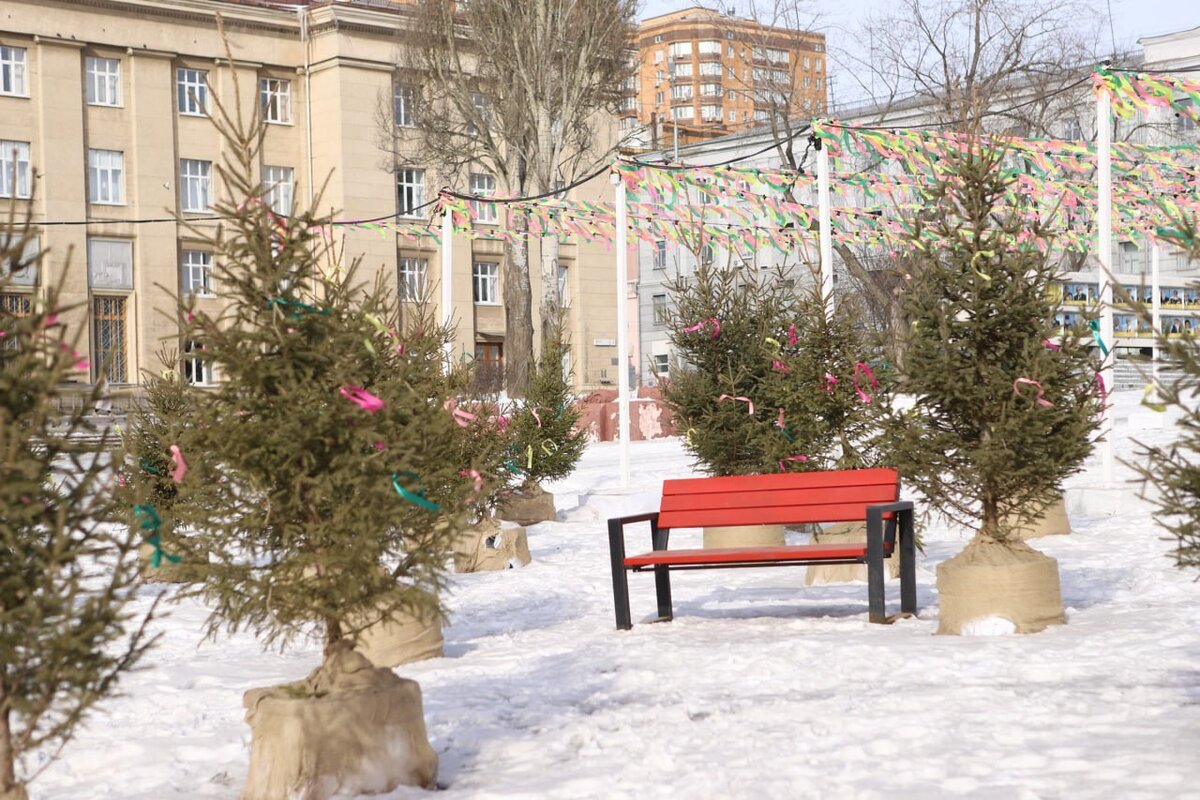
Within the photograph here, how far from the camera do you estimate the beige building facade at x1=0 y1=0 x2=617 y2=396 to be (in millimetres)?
48094

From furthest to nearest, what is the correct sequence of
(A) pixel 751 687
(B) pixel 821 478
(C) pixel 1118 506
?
(C) pixel 1118 506
(B) pixel 821 478
(A) pixel 751 687

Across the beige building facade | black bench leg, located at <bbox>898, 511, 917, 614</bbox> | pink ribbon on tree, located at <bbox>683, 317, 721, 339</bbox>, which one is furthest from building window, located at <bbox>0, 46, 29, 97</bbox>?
black bench leg, located at <bbox>898, 511, 917, 614</bbox>

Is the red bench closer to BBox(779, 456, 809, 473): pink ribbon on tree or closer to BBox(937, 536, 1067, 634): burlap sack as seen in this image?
BBox(937, 536, 1067, 634): burlap sack

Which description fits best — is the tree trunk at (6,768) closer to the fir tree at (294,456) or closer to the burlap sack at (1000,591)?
the fir tree at (294,456)

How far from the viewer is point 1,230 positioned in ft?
15.8

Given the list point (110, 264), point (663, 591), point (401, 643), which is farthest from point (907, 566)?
point (110, 264)

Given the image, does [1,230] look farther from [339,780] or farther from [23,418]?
[339,780]

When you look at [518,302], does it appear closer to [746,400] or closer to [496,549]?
[746,400]

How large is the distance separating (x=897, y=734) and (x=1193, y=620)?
347 cm

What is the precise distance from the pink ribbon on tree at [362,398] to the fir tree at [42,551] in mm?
1227

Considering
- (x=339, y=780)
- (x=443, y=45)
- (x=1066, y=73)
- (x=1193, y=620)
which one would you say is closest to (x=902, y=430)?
(x=1193, y=620)

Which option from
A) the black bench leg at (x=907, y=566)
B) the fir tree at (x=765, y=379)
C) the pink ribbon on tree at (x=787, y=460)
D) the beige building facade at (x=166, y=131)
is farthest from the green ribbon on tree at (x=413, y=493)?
the beige building facade at (x=166, y=131)

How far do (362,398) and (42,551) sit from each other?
1.55 m

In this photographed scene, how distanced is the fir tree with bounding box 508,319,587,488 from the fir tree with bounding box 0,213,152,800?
1389 centimetres
